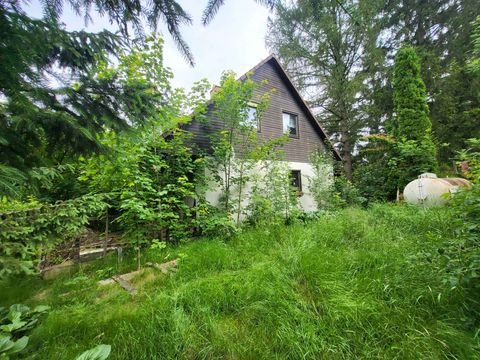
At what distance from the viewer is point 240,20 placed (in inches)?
55.6

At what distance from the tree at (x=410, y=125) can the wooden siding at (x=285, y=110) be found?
10.2 feet

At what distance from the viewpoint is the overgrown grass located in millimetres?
1808

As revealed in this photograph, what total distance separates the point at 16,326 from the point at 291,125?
961cm

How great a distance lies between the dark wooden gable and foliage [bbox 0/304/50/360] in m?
7.28

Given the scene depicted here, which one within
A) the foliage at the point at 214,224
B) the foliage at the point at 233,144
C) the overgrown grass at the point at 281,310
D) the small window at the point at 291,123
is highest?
the small window at the point at 291,123

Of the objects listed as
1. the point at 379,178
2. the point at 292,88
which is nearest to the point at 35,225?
the point at 292,88

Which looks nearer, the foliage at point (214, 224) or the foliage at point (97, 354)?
the foliage at point (97, 354)

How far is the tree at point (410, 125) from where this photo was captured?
803 centimetres

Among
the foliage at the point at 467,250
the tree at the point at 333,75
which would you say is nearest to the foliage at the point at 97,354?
the foliage at the point at 467,250

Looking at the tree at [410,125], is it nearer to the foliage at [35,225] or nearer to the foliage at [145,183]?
the foliage at [145,183]

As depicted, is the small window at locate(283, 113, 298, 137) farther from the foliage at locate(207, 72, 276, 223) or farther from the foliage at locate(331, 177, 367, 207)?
the foliage at locate(207, 72, 276, 223)

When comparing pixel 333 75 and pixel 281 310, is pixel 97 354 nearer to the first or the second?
pixel 281 310

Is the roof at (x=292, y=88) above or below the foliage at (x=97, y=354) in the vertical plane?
above

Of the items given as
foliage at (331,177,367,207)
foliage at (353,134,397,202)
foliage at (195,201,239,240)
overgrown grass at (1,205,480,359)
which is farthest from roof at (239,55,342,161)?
overgrown grass at (1,205,480,359)
